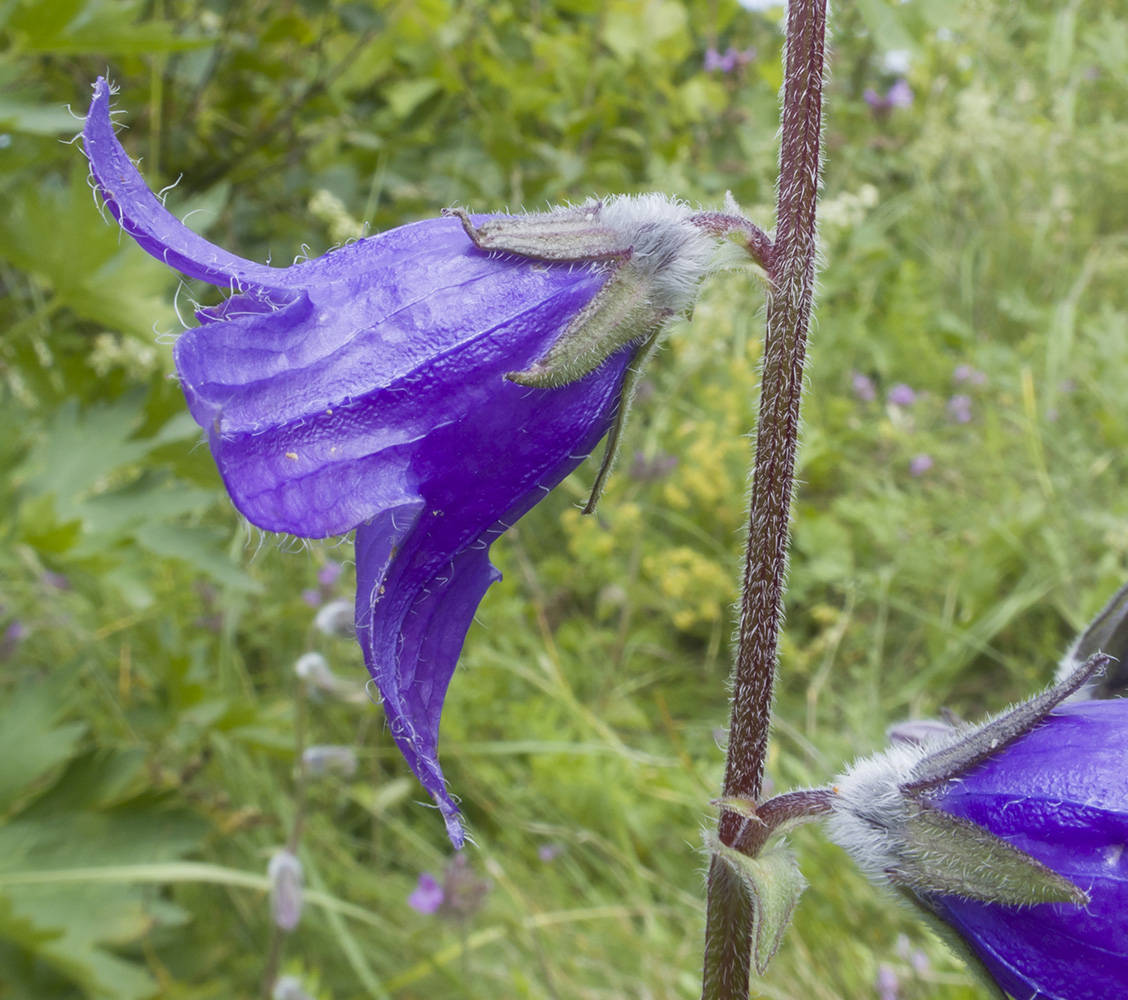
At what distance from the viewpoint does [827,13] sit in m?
0.93

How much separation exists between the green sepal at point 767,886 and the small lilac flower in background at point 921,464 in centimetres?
263

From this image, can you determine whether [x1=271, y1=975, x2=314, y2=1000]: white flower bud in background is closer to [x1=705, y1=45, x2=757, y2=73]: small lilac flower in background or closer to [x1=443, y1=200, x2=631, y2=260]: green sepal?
[x1=443, y1=200, x2=631, y2=260]: green sepal

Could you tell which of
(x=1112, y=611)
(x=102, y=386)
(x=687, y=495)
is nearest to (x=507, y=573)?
(x=687, y=495)

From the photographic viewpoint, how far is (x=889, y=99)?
15.8 ft

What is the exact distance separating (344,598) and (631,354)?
4.89 ft

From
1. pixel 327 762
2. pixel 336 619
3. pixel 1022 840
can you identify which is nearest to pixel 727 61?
pixel 336 619

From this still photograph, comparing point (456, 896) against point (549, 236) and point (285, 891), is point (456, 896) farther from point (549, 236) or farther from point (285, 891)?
point (549, 236)

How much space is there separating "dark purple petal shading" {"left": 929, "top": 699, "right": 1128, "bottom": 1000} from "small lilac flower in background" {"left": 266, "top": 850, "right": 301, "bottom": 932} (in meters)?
1.31

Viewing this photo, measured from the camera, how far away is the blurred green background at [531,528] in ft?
6.38

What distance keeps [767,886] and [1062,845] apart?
0.82 feet

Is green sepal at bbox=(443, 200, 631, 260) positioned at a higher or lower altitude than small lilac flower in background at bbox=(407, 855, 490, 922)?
higher

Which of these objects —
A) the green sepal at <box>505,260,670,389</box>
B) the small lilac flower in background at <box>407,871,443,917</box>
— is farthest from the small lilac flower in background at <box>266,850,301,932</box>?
the green sepal at <box>505,260,670,389</box>

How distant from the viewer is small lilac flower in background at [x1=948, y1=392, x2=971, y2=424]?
371cm

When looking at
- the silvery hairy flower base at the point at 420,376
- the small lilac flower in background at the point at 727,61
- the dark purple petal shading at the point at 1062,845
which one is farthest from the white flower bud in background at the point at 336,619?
the small lilac flower in background at the point at 727,61
